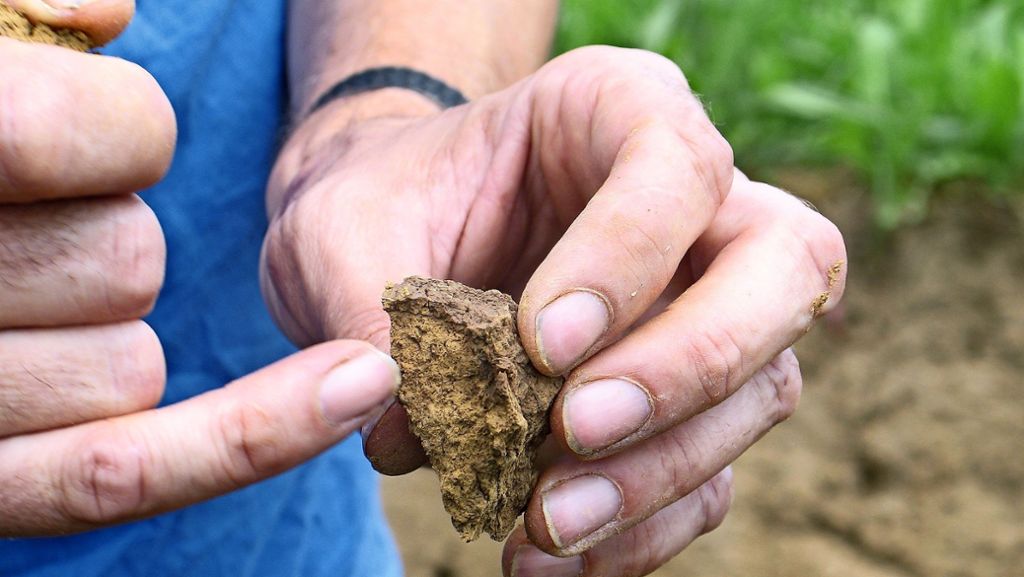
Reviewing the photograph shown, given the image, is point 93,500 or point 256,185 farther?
point 256,185

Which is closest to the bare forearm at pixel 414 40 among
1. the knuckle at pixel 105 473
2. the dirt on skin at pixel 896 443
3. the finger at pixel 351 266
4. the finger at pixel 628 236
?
the finger at pixel 351 266

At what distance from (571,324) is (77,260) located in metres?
0.58

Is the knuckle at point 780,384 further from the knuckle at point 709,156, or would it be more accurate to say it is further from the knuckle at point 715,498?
the knuckle at point 709,156

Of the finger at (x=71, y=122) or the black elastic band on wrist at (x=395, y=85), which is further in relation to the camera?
the black elastic band on wrist at (x=395, y=85)

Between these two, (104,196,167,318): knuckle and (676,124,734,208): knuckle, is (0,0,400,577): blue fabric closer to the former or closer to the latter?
(104,196,167,318): knuckle

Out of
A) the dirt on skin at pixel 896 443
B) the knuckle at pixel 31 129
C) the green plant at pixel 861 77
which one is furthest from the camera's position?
the green plant at pixel 861 77

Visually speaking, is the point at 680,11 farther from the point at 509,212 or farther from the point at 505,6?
the point at 509,212

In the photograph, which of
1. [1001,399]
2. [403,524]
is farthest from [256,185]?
[1001,399]

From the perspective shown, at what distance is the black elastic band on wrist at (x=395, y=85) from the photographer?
1.86 m

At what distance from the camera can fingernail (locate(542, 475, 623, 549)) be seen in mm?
1341

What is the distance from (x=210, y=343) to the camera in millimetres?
1730

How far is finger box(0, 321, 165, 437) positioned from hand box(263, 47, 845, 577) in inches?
11.2

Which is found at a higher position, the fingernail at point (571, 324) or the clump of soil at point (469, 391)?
the fingernail at point (571, 324)

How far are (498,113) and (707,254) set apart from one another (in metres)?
0.39
